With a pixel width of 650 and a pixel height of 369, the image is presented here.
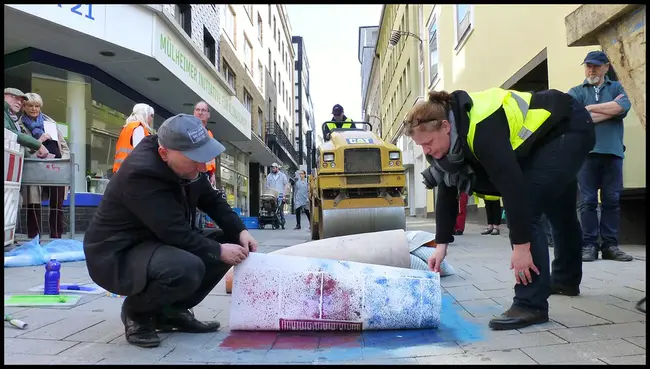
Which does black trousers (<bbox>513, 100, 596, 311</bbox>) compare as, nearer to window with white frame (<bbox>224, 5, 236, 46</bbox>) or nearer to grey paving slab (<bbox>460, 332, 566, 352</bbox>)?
grey paving slab (<bbox>460, 332, 566, 352</bbox>)

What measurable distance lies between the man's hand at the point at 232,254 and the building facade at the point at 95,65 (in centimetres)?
634

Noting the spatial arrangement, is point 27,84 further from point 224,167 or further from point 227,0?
point 224,167

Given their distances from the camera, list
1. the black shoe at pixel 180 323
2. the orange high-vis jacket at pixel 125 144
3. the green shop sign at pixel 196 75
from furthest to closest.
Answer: the green shop sign at pixel 196 75, the orange high-vis jacket at pixel 125 144, the black shoe at pixel 180 323

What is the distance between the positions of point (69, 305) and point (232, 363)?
1.69 metres

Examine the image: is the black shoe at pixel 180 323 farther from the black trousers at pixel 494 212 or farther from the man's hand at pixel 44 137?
the black trousers at pixel 494 212

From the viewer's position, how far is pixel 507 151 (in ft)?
Result: 8.05

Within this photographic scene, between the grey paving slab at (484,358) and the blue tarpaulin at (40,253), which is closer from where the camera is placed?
the grey paving slab at (484,358)

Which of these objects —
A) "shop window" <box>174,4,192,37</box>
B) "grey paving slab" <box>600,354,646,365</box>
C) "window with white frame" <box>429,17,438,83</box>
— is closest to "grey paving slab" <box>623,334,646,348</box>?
"grey paving slab" <box>600,354,646,365</box>

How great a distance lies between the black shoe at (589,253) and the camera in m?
4.83

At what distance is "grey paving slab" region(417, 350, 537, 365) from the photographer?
2.09 m

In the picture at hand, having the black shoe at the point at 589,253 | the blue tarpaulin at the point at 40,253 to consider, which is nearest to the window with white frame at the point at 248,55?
the blue tarpaulin at the point at 40,253

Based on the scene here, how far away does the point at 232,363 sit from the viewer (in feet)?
7.20

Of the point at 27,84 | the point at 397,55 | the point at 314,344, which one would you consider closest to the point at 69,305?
the point at 314,344

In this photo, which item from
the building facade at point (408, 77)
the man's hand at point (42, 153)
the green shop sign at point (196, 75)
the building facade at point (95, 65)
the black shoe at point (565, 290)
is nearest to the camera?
the black shoe at point (565, 290)
